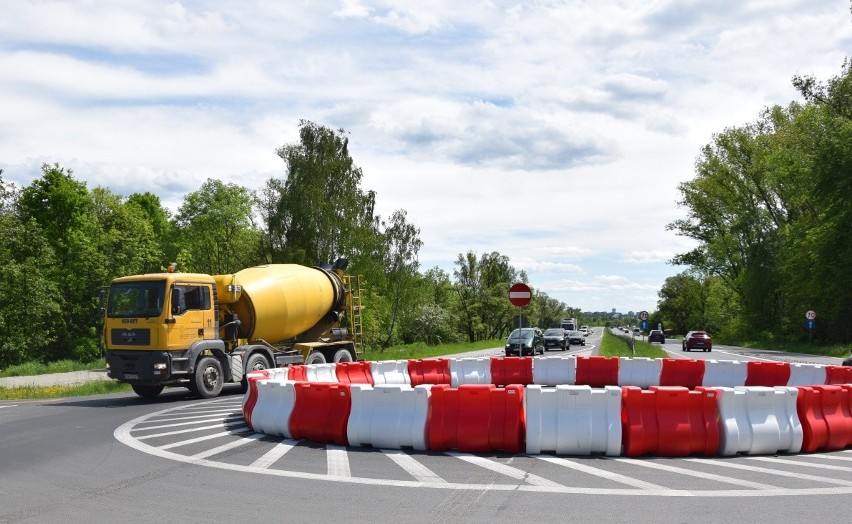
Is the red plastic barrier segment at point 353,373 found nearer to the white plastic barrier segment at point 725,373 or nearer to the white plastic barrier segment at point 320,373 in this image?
Result: the white plastic barrier segment at point 320,373

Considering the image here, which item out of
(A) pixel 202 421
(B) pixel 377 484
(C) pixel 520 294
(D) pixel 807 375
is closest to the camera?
(B) pixel 377 484

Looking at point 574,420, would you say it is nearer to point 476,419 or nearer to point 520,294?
point 476,419

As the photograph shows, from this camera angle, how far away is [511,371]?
20297 millimetres

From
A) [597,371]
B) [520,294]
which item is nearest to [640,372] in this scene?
[597,371]

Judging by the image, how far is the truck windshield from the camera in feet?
57.2

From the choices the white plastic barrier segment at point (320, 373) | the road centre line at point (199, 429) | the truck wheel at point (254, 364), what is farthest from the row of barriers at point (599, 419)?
the truck wheel at point (254, 364)

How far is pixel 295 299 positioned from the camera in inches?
854

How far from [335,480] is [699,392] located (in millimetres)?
4752

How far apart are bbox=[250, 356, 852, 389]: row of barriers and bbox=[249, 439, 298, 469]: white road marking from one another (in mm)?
5357

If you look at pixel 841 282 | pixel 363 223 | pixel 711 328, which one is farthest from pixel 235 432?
pixel 711 328

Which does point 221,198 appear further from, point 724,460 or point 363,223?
point 724,460

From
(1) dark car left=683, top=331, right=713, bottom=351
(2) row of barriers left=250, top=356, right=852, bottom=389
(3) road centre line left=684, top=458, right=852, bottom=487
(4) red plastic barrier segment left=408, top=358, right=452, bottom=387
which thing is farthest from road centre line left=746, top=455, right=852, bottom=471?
(1) dark car left=683, top=331, right=713, bottom=351

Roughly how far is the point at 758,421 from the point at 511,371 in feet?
34.9

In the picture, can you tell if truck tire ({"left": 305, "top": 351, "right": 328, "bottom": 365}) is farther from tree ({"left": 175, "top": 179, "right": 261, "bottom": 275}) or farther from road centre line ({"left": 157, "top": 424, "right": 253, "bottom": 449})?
tree ({"left": 175, "top": 179, "right": 261, "bottom": 275})
